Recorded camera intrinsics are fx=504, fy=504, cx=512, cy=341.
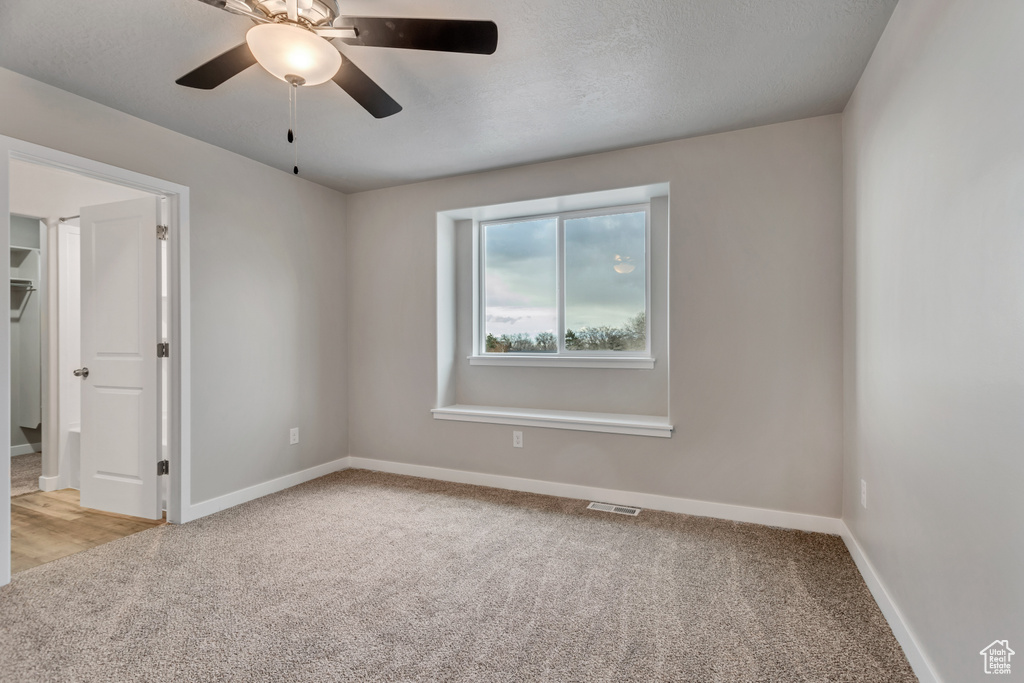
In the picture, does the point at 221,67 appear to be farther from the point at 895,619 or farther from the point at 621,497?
the point at 895,619

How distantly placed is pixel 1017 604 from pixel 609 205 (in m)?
3.16

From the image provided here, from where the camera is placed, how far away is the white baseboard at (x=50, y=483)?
380cm

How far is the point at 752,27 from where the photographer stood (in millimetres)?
2051

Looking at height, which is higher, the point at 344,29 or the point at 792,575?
the point at 344,29

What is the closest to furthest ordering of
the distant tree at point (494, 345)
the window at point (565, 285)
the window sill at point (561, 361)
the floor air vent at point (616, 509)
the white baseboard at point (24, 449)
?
the floor air vent at point (616, 509) → the window sill at point (561, 361) → the window at point (565, 285) → the distant tree at point (494, 345) → the white baseboard at point (24, 449)

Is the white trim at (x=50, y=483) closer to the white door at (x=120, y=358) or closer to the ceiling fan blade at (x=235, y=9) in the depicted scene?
the white door at (x=120, y=358)

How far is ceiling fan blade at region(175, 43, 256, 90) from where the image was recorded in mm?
1823

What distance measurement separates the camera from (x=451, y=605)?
2.14 m

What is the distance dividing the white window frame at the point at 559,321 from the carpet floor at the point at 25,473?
354cm

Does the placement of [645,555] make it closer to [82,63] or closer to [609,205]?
[609,205]

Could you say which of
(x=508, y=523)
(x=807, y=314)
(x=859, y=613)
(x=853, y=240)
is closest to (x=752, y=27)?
(x=853, y=240)

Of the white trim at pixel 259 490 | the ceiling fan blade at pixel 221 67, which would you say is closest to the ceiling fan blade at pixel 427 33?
the ceiling fan blade at pixel 221 67

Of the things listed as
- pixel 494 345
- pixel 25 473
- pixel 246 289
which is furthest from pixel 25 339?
pixel 494 345

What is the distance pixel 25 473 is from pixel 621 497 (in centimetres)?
495
